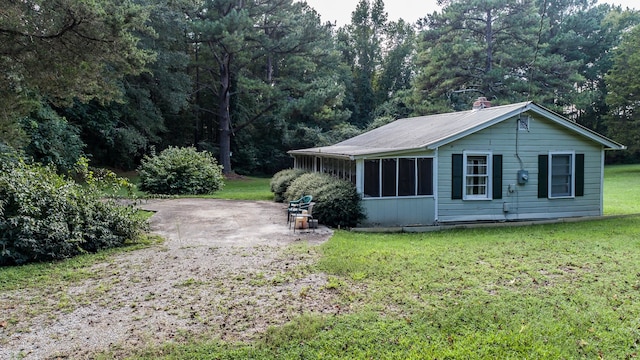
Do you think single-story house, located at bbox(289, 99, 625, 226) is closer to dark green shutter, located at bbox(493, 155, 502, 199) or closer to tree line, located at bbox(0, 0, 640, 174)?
dark green shutter, located at bbox(493, 155, 502, 199)

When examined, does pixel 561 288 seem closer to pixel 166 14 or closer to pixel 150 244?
pixel 150 244

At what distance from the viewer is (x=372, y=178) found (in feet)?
38.5

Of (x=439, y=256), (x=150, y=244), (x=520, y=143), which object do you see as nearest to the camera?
(x=439, y=256)

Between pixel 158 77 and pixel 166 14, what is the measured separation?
3.90 metres

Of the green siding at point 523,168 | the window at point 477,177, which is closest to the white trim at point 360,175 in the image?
the green siding at point 523,168

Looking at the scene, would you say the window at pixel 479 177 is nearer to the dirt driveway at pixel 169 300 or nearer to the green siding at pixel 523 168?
the green siding at pixel 523 168

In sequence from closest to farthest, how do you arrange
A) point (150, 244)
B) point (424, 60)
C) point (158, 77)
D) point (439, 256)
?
point (439, 256) < point (150, 244) < point (158, 77) < point (424, 60)

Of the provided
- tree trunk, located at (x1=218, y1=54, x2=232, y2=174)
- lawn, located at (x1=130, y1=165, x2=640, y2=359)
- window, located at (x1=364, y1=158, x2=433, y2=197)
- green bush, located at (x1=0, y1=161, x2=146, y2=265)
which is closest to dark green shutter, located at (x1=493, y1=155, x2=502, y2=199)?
window, located at (x1=364, y1=158, x2=433, y2=197)

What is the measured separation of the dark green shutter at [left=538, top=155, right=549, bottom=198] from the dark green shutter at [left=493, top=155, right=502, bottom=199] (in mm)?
1276

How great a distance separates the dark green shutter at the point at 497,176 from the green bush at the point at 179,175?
12.9 meters

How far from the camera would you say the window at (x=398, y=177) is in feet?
38.5

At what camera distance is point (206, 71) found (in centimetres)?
3566

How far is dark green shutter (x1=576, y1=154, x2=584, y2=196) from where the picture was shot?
13102mm

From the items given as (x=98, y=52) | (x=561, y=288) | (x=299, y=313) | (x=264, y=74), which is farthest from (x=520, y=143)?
(x=264, y=74)
